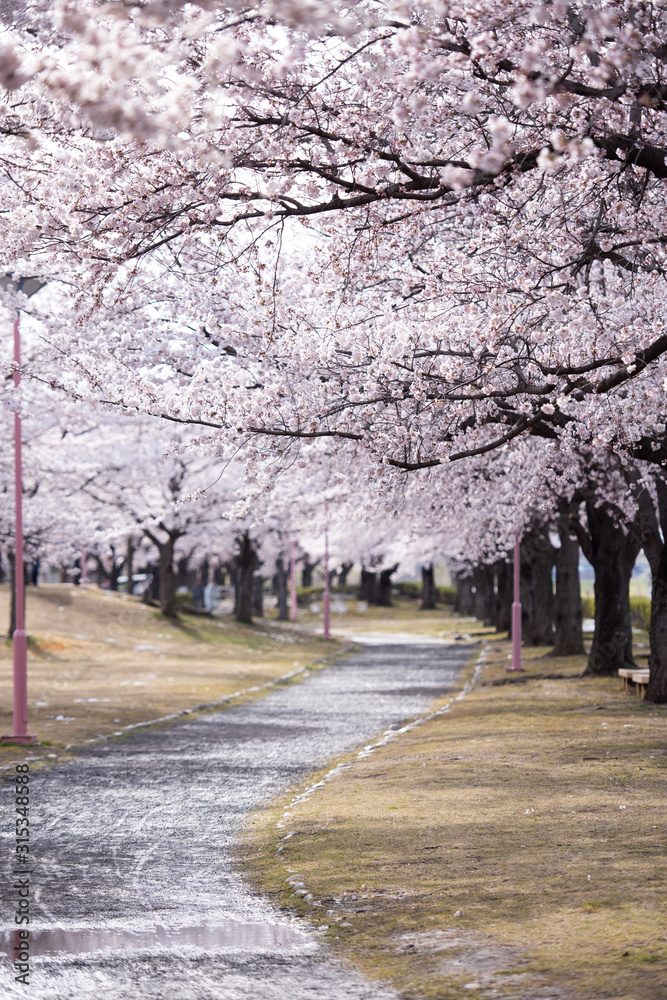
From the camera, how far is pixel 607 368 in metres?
10.6

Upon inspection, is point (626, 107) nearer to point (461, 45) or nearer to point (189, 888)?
point (461, 45)

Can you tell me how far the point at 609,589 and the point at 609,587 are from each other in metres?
0.04

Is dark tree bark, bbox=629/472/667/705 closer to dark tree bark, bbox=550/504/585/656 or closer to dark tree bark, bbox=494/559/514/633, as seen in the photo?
dark tree bark, bbox=550/504/585/656

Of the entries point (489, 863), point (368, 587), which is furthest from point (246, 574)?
point (489, 863)

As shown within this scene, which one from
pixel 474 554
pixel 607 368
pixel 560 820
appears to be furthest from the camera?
pixel 474 554

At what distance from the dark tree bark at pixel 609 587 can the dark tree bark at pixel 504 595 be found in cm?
1751

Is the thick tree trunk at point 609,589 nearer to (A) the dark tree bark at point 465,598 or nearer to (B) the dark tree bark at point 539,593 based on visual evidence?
(B) the dark tree bark at point 539,593

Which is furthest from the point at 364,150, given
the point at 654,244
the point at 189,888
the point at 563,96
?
the point at 189,888

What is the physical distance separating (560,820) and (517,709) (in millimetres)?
9031

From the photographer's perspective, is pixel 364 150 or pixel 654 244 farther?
pixel 654 244

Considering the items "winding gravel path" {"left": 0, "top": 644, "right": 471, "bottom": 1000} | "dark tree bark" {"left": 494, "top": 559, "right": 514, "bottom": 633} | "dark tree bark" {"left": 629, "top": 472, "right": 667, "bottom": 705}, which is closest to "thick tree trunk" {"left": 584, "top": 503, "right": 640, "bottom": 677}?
"dark tree bark" {"left": 629, "top": 472, "right": 667, "bottom": 705}

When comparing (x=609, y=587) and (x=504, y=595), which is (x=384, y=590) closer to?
(x=504, y=595)

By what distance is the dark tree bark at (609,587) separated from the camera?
23.2 m

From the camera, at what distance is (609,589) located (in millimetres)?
23344
